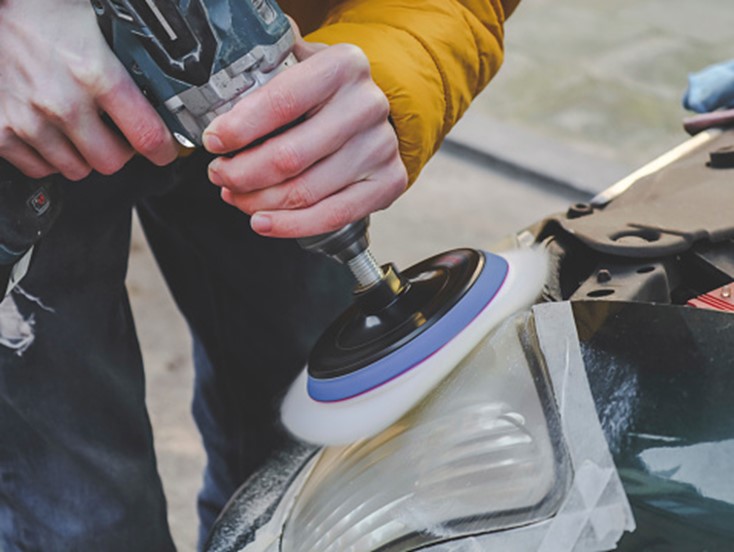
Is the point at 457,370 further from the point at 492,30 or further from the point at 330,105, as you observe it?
the point at 492,30

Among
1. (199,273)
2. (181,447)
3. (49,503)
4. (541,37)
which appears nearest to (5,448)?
(49,503)

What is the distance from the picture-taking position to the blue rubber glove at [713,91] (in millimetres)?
1412

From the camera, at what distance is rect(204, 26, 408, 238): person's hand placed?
2.85ft

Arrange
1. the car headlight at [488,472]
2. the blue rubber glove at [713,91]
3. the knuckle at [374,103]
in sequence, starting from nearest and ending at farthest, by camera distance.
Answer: the car headlight at [488,472] < the knuckle at [374,103] < the blue rubber glove at [713,91]

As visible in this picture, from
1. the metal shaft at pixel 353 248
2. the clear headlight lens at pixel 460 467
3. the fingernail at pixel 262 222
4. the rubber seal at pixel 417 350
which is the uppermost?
the fingernail at pixel 262 222

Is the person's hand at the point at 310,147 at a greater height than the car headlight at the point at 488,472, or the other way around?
the person's hand at the point at 310,147

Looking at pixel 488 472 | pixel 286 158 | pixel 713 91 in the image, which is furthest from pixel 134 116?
pixel 713 91

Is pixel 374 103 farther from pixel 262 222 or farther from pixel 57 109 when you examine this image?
pixel 57 109

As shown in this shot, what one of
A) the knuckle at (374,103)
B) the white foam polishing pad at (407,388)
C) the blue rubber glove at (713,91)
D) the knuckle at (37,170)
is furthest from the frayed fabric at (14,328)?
the blue rubber glove at (713,91)

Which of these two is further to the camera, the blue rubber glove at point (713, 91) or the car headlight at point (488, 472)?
the blue rubber glove at point (713, 91)

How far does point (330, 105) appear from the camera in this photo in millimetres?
902

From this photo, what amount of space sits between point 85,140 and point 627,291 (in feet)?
1.56

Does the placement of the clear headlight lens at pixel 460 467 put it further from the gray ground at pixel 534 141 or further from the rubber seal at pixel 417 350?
the gray ground at pixel 534 141

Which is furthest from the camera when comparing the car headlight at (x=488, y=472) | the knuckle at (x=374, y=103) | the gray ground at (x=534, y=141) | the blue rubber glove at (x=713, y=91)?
the gray ground at (x=534, y=141)
